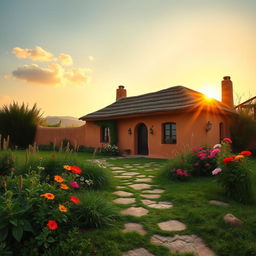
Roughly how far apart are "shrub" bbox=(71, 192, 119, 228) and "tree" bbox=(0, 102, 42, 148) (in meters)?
17.1

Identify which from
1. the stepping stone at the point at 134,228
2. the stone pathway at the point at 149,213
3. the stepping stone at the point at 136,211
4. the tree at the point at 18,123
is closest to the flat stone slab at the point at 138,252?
the stone pathway at the point at 149,213

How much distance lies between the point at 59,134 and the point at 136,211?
52.3ft

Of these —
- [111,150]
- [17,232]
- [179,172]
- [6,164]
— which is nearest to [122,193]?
[179,172]

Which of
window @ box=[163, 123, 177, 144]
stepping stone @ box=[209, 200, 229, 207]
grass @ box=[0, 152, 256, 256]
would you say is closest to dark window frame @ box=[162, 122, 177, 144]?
window @ box=[163, 123, 177, 144]

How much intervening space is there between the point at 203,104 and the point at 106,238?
9725mm

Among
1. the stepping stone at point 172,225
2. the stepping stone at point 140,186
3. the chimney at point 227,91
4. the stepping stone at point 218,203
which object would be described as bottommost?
the stepping stone at point 140,186

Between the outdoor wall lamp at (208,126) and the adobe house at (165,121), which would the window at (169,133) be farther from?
the outdoor wall lamp at (208,126)

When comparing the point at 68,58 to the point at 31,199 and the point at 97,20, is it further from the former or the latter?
the point at 31,199

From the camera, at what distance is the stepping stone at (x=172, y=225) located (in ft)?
8.32

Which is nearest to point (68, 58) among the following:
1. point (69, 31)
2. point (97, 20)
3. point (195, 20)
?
point (69, 31)

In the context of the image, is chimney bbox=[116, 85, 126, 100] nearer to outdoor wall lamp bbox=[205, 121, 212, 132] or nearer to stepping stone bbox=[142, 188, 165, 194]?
outdoor wall lamp bbox=[205, 121, 212, 132]

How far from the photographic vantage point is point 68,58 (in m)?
9.22

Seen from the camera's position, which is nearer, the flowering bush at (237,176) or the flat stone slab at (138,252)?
the flat stone slab at (138,252)

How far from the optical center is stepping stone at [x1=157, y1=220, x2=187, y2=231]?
254cm
